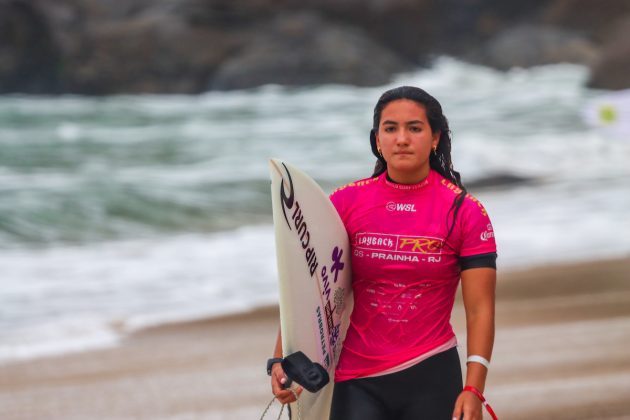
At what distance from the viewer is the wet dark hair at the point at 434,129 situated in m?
2.02

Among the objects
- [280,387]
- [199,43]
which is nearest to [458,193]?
[280,387]

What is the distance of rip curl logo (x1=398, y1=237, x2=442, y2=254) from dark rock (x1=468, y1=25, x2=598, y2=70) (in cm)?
3630

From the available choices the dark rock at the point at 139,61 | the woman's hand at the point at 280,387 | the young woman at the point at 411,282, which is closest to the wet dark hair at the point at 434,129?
the young woman at the point at 411,282

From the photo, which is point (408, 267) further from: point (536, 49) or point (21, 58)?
point (536, 49)

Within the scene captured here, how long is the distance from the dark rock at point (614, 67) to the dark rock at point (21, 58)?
15.8 m

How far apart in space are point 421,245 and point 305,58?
29056mm

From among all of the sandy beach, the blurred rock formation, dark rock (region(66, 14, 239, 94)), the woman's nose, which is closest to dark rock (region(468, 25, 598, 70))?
the blurred rock formation

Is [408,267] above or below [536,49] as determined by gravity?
below

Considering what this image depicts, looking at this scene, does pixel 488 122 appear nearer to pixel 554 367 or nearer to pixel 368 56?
pixel 368 56

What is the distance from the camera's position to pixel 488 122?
73.4 ft

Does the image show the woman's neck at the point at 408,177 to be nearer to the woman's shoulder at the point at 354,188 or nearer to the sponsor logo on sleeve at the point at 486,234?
the woman's shoulder at the point at 354,188

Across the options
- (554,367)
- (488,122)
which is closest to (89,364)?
(554,367)

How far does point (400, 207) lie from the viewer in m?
2.03

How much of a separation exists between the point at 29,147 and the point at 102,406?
53.7ft
